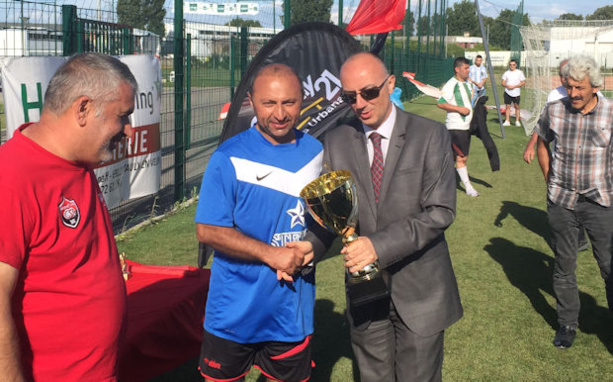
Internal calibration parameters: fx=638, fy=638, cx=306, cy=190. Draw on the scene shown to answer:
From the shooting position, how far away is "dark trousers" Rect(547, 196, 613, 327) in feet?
16.0

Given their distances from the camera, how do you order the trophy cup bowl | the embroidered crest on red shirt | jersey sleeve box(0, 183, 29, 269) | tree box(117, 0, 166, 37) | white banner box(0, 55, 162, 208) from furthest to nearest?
tree box(117, 0, 166, 37), white banner box(0, 55, 162, 208), the trophy cup bowl, the embroidered crest on red shirt, jersey sleeve box(0, 183, 29, 269)

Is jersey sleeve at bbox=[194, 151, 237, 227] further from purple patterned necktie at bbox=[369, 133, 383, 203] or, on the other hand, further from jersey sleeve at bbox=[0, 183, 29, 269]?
jersey sleeve at bbox=[0, 183, 29, 269]

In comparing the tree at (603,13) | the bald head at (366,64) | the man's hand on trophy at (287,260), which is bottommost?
the man's hand on trophy at (287,260)

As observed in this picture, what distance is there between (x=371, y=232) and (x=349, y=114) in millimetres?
3376

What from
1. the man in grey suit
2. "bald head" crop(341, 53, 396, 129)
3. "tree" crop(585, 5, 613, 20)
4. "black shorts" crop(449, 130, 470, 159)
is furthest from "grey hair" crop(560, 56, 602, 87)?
"tree" crop(585, 5, 613, 20)

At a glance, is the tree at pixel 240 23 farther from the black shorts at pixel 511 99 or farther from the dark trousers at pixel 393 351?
the black shorts at pixel 511 99

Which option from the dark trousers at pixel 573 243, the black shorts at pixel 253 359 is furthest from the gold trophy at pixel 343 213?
the dark trousers at pixel 573 243

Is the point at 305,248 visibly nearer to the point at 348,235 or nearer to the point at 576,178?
the point at 348,235

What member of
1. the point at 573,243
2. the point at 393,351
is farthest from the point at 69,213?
the point at 573,243

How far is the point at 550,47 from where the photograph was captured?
2222 cm

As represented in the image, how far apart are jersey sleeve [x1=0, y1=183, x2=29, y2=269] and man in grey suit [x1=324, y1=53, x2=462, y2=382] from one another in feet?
4.76

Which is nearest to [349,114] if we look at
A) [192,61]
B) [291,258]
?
[291,258]

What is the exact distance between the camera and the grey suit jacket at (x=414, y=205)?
9.62 ft

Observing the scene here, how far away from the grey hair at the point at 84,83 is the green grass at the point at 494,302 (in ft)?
9.41
